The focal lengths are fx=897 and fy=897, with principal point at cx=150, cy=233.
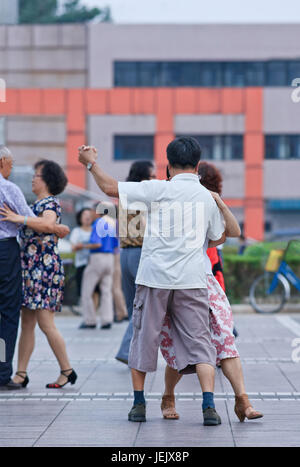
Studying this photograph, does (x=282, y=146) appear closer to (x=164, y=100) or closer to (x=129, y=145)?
(x=164, y=100)

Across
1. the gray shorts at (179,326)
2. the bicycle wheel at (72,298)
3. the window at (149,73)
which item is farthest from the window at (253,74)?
the gray shorts at (179,326)

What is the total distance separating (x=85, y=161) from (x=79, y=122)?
1456 inches

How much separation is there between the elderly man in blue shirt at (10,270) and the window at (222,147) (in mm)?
35404

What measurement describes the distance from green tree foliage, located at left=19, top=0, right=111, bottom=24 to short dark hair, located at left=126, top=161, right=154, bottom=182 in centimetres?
5282

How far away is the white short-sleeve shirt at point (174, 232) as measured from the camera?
538 cm

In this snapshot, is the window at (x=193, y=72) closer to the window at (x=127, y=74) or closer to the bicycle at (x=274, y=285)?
the window at (x=127, y=74)

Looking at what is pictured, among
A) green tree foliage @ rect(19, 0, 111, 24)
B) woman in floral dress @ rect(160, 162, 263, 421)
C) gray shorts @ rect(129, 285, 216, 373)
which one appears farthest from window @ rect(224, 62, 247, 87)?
gray shorts @ rect(129, 285, 216, 373)

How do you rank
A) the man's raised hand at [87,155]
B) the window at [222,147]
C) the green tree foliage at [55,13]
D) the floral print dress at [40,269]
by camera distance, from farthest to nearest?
1. the green tree foliage at [55,13]
2. the window at [222,147]
3. the floral print dress at [40,269]
4. the man's raised hand at [87,155]

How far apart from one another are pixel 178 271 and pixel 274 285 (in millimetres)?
9034

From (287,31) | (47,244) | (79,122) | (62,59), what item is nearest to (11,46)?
(62,59)

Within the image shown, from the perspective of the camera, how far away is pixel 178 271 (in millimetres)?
5395

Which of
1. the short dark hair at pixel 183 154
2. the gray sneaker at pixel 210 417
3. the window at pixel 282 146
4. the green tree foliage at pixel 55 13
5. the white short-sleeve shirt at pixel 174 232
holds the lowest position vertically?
the gray sneaker at pixel 210 417

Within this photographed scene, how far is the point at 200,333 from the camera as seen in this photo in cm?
543

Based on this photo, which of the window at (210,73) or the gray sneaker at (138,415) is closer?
the gray sneaker at (138,415)
